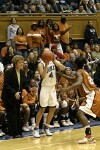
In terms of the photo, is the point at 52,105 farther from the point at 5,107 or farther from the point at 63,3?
the point at 63,3

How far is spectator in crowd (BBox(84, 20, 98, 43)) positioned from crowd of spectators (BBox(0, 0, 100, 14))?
3.11ft

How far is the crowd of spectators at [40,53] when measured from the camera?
12086 mm

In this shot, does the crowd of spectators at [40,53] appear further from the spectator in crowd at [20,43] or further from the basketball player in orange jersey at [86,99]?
the basketball player in orange jersey at [86,99]

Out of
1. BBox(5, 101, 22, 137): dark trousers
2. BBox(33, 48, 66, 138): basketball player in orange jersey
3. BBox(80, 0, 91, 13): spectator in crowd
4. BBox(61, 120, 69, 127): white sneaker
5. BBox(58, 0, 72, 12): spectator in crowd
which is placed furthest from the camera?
BBox(80, 0, 91, 13): spectator in crowd

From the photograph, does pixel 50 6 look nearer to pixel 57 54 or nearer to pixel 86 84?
pixel 57 54

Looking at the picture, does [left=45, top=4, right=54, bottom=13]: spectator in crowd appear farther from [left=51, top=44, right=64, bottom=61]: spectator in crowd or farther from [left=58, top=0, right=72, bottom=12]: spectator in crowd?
[left=51, top=44, right=64, bottom=61]: spectator in crowd

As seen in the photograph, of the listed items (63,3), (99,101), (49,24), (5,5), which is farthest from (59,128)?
(63,3)

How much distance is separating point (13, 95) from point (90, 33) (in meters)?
8.99

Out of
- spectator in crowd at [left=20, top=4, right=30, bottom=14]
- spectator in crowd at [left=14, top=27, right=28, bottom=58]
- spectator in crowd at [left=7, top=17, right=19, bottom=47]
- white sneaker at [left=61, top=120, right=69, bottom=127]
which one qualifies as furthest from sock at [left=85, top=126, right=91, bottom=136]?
spectator in crowd at [left=20, top=4, right=30, bottom=14]

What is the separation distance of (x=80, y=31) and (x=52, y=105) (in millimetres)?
9395

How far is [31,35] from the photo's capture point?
16797 millimetres

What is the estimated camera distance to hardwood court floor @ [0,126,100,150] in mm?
9344

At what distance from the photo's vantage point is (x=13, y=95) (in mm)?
10703

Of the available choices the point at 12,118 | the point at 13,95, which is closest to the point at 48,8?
the point at 13,95
